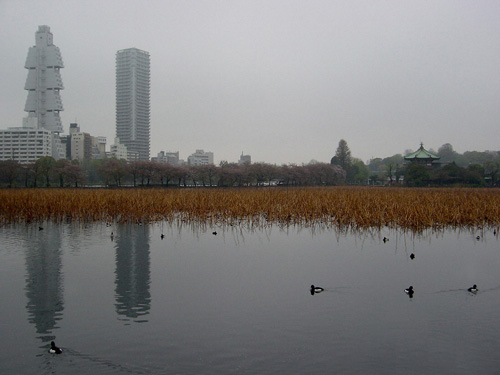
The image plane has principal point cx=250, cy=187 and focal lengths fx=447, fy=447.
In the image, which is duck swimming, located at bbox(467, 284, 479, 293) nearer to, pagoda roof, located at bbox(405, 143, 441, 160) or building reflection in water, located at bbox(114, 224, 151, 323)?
building reflection in water, located at bbox(114, 224, 151, 323)

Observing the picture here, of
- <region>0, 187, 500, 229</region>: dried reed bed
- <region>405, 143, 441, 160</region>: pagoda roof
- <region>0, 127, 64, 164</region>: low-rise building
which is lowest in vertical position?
<region>0, 187, 500, 229</region>: dried reed bed

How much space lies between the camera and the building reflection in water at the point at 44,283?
6357 millimetres

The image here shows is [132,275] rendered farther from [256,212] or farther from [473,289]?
[256,212]

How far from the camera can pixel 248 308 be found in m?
6.92

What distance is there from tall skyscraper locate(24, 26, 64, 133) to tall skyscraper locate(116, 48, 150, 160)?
33502 mm

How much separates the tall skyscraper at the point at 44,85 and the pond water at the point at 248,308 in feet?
426

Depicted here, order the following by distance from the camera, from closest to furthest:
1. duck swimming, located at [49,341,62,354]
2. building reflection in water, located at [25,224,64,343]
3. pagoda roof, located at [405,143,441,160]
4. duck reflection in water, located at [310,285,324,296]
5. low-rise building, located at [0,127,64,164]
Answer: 1. duck swimming, located at [49,341,62,354]
2. building reflection in water, located at [25,224,64,343]
3. duck reflection in water, located at [310,285,324,296]
4. pagoda roof, located at [405,143,441,160]
5. low-rise building, located at [0,127,64,164]

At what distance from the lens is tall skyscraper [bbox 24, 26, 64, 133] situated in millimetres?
130000

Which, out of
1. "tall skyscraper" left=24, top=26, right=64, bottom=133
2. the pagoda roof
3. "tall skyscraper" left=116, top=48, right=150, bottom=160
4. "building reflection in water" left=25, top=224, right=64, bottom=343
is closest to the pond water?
"building reflection in water" left=25, top=224, right=64, bottom=343

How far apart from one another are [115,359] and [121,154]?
459ft

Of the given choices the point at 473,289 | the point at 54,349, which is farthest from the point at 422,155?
the point at 54,349

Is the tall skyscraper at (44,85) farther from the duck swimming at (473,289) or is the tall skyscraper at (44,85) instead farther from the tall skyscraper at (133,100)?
the duck swimming at (473,289)

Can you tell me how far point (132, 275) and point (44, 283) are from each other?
1.64 m

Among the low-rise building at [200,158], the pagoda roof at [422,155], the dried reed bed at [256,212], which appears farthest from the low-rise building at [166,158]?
the dried reed bed at [256,212]
